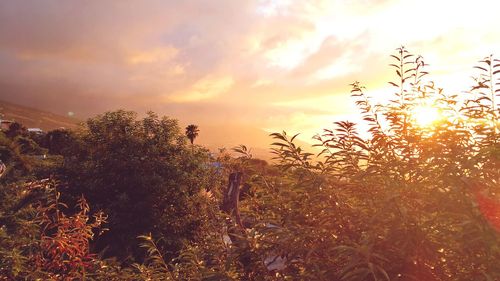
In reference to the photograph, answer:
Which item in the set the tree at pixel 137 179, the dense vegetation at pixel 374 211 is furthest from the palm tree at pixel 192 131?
the dense vegetation at pixel 374 211

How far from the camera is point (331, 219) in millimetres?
4492

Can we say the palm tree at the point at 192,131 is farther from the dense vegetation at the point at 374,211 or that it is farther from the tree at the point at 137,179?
the dense vegetation at the point at 374,211

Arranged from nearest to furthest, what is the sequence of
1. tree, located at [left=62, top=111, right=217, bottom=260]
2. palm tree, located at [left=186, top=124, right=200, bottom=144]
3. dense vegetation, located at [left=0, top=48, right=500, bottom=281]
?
dense vegetation, located at [left=0, top=48, right=500, bottom=281] → tree, located at [left=62, top=111, right=217, bottom=260] → palm tree, located at [left=186, top=124, right=200, bottom=144]

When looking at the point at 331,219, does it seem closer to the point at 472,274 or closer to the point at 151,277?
the point at 472,274

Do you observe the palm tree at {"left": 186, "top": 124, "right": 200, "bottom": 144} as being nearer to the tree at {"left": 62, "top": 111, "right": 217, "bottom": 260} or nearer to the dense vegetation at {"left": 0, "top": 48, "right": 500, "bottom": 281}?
the tree at {"left": 62, "top": 111, "right": 217, "bottom": 260}

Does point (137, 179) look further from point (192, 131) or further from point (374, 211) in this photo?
point (192, 131)

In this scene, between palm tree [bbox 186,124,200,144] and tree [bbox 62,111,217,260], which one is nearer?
tree [bbox 62,111,217,260]

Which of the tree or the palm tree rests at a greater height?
the palm tree

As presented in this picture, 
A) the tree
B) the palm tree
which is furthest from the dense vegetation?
the palm tree

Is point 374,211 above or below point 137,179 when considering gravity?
above

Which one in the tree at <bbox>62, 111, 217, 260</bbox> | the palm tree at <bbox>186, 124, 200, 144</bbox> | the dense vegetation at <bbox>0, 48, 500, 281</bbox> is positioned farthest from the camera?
the palm tree at <bbox>186, 124, 200, 144</bbox>

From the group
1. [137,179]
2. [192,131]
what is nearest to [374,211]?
[137,179]

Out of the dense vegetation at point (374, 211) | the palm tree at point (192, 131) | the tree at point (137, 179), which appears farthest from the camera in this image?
the palm tree at point (192, 131)

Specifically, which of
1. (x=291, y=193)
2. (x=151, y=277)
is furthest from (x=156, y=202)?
(x=291, y=193)
